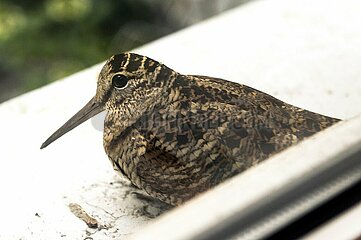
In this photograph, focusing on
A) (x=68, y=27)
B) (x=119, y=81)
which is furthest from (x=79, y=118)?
(x=68, y=27)

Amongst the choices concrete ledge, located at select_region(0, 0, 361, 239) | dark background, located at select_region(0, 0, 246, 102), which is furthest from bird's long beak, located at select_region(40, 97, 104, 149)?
dark background, located at select_region(0, 0, 246, 102)

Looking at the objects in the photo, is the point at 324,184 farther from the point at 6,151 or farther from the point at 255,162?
the point at 6,151

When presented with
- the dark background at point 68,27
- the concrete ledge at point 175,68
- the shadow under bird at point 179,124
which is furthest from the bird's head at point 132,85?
the dark background at point 68,27

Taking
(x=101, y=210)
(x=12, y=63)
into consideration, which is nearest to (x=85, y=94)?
(x=101, y=210)

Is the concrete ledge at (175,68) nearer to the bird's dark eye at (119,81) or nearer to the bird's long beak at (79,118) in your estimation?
the bird's long beak at (79,118)

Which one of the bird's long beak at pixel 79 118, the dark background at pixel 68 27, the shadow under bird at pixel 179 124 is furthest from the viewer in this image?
the dark background at pixel 68 27

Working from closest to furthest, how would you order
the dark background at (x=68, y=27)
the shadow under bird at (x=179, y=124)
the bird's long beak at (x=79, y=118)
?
the shadow under bird at (x=179, y=124), the bird's long beak at (x=79, y=118), the dark background at (x=68, y=27)

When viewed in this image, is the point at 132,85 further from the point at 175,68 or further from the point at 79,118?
the point at 175,68
